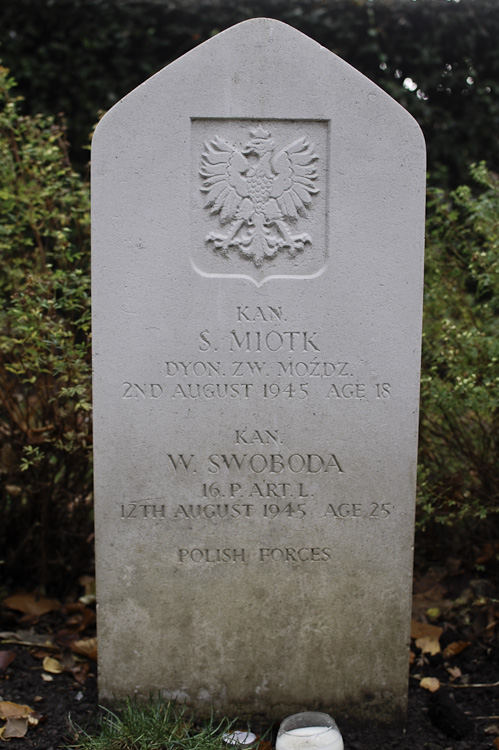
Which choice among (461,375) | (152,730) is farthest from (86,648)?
(461,375)

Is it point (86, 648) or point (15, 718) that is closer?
point (15, 718)

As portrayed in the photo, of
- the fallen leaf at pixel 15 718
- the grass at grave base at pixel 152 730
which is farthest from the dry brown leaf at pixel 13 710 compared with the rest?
the grass at grave base at pixel 152 730

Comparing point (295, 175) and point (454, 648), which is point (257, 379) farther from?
point (454, 648)

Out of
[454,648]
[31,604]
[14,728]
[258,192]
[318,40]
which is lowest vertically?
[14,728]

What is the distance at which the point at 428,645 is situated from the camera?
3342mm

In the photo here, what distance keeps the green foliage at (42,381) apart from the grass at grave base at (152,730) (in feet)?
3.73

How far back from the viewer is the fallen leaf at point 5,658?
9.96 ft

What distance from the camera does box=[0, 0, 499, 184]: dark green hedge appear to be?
552 centimetres

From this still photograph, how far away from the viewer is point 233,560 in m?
2.74

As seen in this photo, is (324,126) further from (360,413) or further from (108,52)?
(108,52)

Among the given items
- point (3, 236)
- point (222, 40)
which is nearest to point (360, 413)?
point (222, 40)

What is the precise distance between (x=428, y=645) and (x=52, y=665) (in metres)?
1.79

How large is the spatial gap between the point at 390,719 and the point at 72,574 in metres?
1.82

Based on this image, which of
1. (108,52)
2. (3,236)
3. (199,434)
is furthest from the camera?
(108,52)
